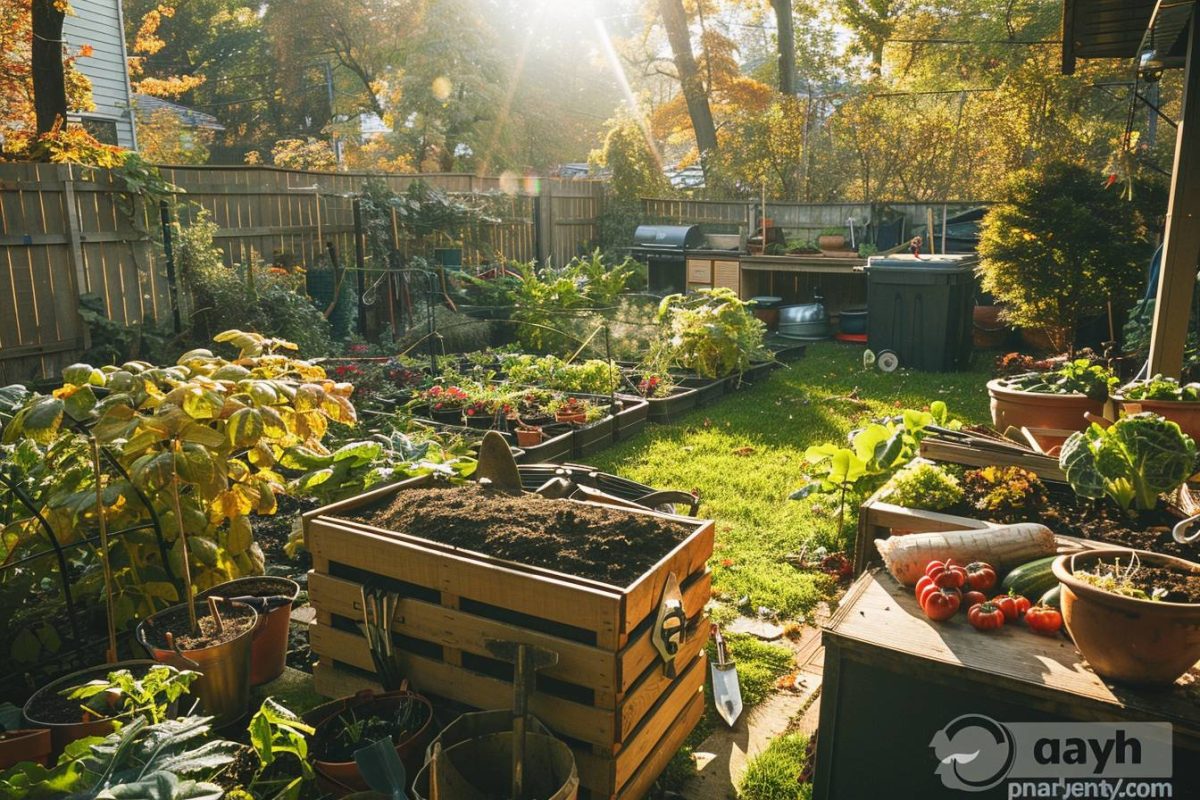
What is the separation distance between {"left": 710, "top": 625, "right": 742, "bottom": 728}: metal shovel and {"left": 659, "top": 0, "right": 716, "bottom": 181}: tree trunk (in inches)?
586

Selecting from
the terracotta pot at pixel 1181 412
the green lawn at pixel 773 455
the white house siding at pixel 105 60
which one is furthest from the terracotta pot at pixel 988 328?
the white house siding at pixel 105 60

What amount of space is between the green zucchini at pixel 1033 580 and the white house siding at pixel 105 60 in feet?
54.1

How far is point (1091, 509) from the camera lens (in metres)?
3.02

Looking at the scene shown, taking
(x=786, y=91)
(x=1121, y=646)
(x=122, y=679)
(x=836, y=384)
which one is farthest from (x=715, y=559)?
(x=786, y=91)

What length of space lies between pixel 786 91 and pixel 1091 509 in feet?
48.3

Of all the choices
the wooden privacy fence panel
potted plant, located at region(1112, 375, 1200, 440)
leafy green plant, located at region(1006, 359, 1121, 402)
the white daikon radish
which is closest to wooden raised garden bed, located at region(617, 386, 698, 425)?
leafy green plant, located at region(1006, 359, 1121, 402)

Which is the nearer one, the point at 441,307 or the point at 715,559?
the point at 715,559

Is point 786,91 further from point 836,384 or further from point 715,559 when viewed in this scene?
point 715,559

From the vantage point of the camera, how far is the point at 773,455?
5891 millimetres

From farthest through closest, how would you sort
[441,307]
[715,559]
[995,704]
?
1. [441,307]
2. [715,559]
3. [995,704]

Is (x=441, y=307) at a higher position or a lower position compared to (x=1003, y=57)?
lower

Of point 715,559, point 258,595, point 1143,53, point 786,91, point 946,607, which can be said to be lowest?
point 715,559

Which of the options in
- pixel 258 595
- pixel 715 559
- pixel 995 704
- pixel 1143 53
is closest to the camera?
pixel 995 704

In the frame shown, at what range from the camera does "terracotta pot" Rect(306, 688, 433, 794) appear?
85.0 inches
